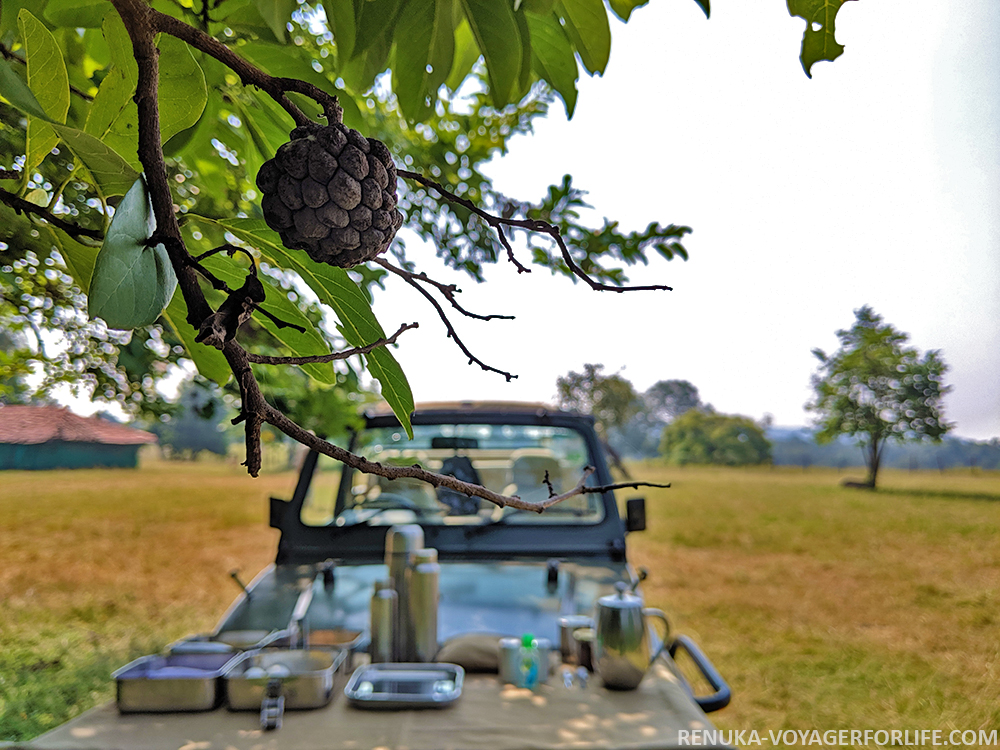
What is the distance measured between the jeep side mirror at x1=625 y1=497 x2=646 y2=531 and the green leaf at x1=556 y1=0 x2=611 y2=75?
5.47 ft

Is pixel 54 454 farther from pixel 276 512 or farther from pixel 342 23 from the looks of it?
pixel 342 23

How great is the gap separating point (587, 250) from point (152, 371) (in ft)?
3.33

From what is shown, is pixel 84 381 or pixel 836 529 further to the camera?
pixel 836 529

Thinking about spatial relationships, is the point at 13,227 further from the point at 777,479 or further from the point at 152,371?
the point at 777,479

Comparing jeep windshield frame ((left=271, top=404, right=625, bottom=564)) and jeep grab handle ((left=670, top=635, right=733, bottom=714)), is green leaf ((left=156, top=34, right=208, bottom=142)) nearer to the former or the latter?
jeep grab handle ((left=670, top=635, right=733, bottom=714))

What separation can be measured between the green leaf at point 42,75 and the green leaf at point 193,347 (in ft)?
0.24

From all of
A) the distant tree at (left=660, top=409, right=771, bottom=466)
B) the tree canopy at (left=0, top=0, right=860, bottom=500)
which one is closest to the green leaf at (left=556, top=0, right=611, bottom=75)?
the tree canopy at (left=0, top=0, right=860, bottom=500)

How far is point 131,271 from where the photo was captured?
196mm

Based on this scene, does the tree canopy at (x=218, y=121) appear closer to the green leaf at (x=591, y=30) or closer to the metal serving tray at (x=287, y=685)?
the green leaf at (x=591, y=30)

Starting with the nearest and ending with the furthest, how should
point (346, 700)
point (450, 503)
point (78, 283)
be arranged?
point (78, 283) < point (346, 700) < point (450, 503)

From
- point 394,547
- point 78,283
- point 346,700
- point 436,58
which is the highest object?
point 436,58

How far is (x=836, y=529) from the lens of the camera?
21.0 feet

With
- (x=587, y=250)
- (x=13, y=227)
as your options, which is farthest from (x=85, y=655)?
(x=13, y=227)

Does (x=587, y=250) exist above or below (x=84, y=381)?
above
